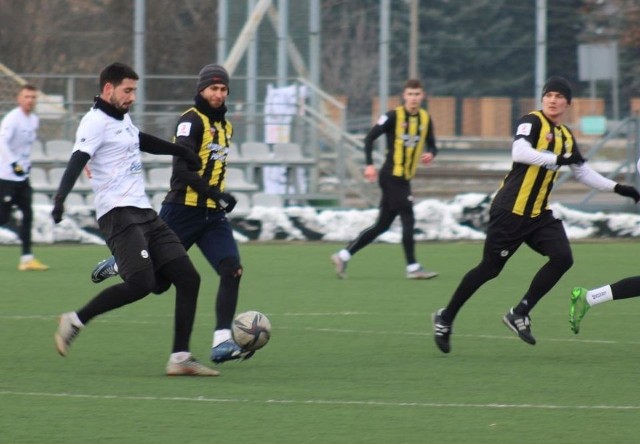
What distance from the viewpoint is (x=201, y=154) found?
8789 mm

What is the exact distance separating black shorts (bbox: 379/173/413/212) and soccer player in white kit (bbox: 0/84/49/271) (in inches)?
149

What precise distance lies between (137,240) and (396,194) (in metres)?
6.03

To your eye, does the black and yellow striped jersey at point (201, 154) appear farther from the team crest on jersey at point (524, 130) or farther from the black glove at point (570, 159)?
the black glove at point (570, 159)

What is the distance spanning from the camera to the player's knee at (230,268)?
8.76 metres

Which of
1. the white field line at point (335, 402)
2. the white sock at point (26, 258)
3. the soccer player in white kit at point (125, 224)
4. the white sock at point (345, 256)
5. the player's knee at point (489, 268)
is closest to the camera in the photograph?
the white field line at point (335, 402)

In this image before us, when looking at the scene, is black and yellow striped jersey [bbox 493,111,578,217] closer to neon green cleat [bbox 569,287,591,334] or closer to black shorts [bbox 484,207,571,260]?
black shorts [bbox 484,207,571,260]

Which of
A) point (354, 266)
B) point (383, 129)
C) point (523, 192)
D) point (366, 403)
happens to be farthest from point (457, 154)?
point (366, 403)

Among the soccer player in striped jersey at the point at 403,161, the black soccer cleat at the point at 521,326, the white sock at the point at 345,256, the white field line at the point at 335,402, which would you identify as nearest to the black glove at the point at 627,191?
the black soccer cleat at the point at 521,326

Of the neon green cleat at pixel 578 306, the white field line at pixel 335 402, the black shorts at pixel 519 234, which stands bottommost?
the white field line at pixel 335 402

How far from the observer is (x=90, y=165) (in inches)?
323

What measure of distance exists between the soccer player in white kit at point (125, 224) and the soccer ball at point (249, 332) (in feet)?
1.17

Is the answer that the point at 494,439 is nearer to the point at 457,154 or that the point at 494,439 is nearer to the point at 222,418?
the point at 222,418

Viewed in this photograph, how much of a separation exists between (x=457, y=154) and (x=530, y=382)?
50.4 feet

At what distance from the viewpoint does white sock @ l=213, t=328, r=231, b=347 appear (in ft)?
28.3
